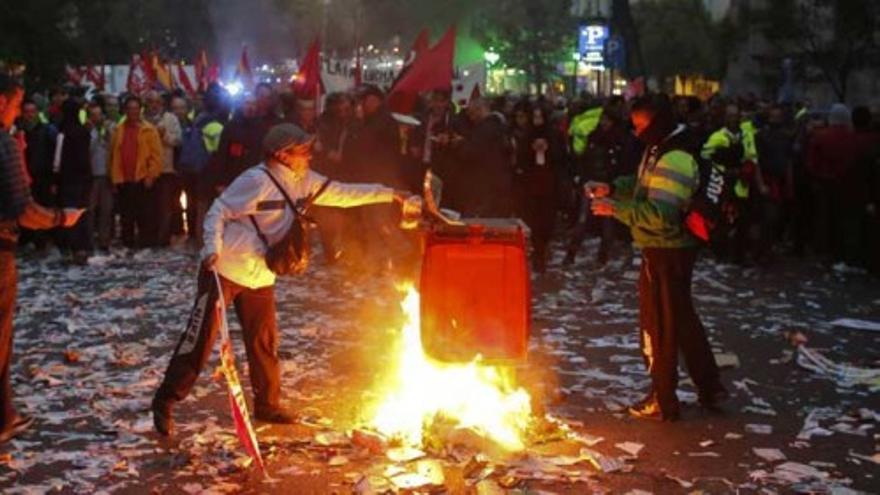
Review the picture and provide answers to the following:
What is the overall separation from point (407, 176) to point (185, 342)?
7.46 m

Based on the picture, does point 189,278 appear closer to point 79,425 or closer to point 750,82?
point 79,425

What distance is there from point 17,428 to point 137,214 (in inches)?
358

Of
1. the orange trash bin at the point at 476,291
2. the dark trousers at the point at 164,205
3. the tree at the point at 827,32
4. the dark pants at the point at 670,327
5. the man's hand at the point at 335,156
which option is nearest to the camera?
the orange trash bin at the point at 476,291

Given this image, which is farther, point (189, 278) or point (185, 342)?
point (189, 278)

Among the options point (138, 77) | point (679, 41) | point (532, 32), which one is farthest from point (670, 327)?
point (679, 41)

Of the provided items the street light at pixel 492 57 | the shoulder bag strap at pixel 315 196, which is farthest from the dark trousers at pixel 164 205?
the street light at pixel 492 57

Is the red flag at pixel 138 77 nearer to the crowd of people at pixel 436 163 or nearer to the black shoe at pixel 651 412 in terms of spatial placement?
the crowd of people at pixel 436 163

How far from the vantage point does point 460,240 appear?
7457 mm

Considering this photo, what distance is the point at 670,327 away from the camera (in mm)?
7758

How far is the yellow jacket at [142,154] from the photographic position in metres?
15.8

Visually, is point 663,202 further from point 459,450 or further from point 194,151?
point 194,151

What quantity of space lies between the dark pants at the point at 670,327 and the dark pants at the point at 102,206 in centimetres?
971

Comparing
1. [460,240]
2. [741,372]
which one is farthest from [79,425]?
[741,372]

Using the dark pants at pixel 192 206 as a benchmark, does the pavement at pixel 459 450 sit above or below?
below
